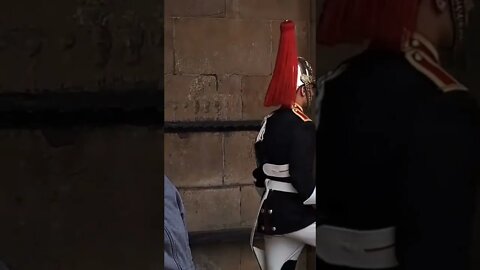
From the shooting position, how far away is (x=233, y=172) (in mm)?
3967

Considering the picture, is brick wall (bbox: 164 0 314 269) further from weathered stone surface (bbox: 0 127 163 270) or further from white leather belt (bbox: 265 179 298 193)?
weathered stone surface (bbox: 0 127 163 270)

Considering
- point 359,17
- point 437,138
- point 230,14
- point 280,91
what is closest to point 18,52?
point 359,17

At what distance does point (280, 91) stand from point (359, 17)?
2.30 meters

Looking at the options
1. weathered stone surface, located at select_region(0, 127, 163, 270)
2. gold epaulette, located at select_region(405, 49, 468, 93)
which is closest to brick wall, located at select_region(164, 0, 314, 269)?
weathered stone surface, located at select_region(0, 127, 163, 270)

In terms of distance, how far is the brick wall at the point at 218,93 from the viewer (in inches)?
151

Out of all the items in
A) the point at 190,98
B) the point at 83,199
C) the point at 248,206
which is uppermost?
the point at 83,199

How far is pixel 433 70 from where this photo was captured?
0.98 meters

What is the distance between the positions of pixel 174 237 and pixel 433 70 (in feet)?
3.46

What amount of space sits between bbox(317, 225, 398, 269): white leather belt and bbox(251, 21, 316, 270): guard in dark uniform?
186cm

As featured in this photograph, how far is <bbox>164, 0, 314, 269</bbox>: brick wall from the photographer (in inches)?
151

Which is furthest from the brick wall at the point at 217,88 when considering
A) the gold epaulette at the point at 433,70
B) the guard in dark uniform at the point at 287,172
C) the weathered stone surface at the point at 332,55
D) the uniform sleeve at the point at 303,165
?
the gold epaulette at the point at 433,70

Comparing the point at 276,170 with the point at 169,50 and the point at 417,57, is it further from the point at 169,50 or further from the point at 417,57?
the point at 417,57

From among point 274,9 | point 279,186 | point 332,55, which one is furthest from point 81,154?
point 274,9

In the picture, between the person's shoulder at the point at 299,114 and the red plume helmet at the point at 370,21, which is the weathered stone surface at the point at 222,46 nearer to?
the person's shoulder at the point at 299,114
